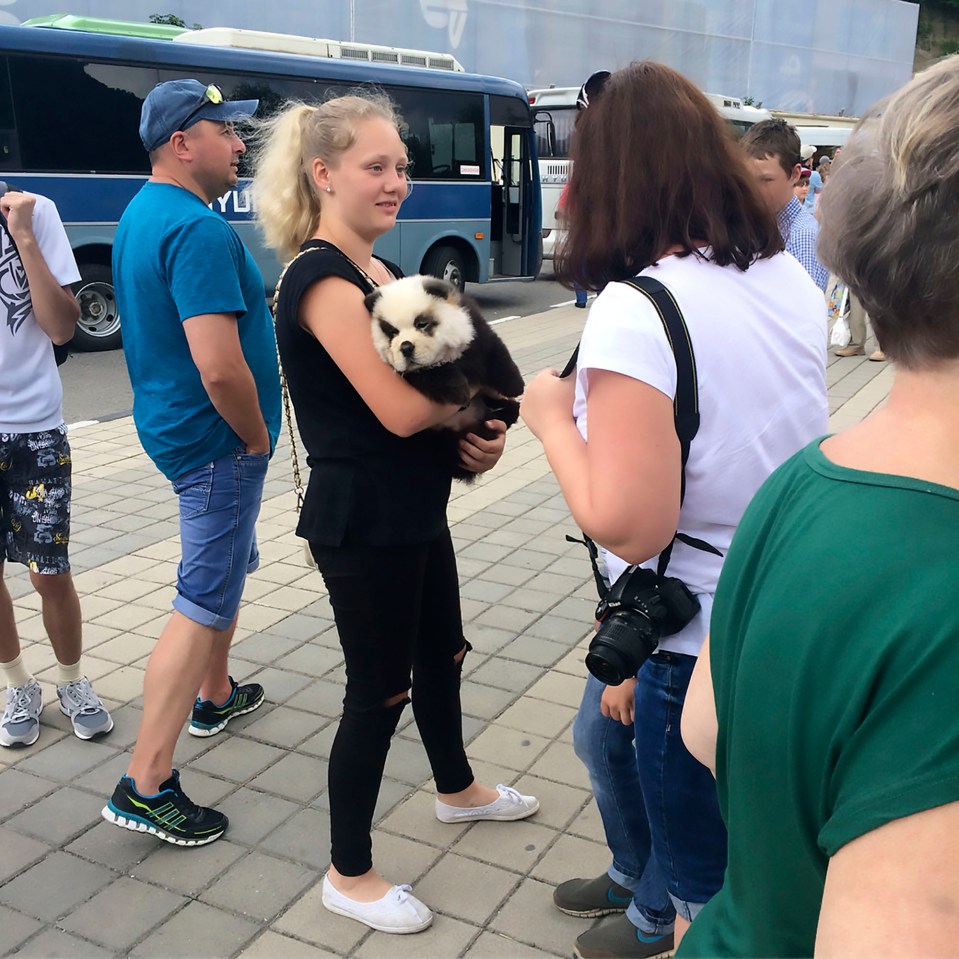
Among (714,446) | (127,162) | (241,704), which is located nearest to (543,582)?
(241,704)

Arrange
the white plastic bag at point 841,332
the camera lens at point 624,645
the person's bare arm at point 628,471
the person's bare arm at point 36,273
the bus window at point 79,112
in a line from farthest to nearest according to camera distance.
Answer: the white plastic bag at point 841,332, the bus window at point 79,112, the person's bare arm at point 36,273, the camera lens at point 624,645, the person's bare arm at point 628,471

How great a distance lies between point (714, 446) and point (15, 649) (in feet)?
9.31

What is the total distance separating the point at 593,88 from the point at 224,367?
1.37 m

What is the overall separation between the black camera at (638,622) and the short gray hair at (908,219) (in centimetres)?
89

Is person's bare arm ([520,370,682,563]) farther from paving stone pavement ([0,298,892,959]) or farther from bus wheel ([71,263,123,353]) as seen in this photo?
bus wheel ([71,263,123,353])

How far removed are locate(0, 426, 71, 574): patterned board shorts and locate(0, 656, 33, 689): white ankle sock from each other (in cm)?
42

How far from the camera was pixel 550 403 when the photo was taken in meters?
1.84

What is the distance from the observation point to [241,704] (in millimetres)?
3557

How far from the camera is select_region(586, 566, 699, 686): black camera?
1.71 meters

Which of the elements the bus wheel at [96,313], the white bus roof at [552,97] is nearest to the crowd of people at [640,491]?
the bus wheel at [96,313]

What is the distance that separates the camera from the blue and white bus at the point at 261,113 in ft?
34.8

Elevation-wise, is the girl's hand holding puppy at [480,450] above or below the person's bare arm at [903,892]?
below

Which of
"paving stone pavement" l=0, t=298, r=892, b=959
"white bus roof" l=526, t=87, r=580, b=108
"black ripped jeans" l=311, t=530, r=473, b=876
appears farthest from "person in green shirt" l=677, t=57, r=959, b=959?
"white bus roof" l=526, t=87, r=580, b=108

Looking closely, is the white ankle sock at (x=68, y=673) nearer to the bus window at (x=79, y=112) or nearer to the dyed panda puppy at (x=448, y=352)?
the dyed panda puppy at (x=448, y=352)
